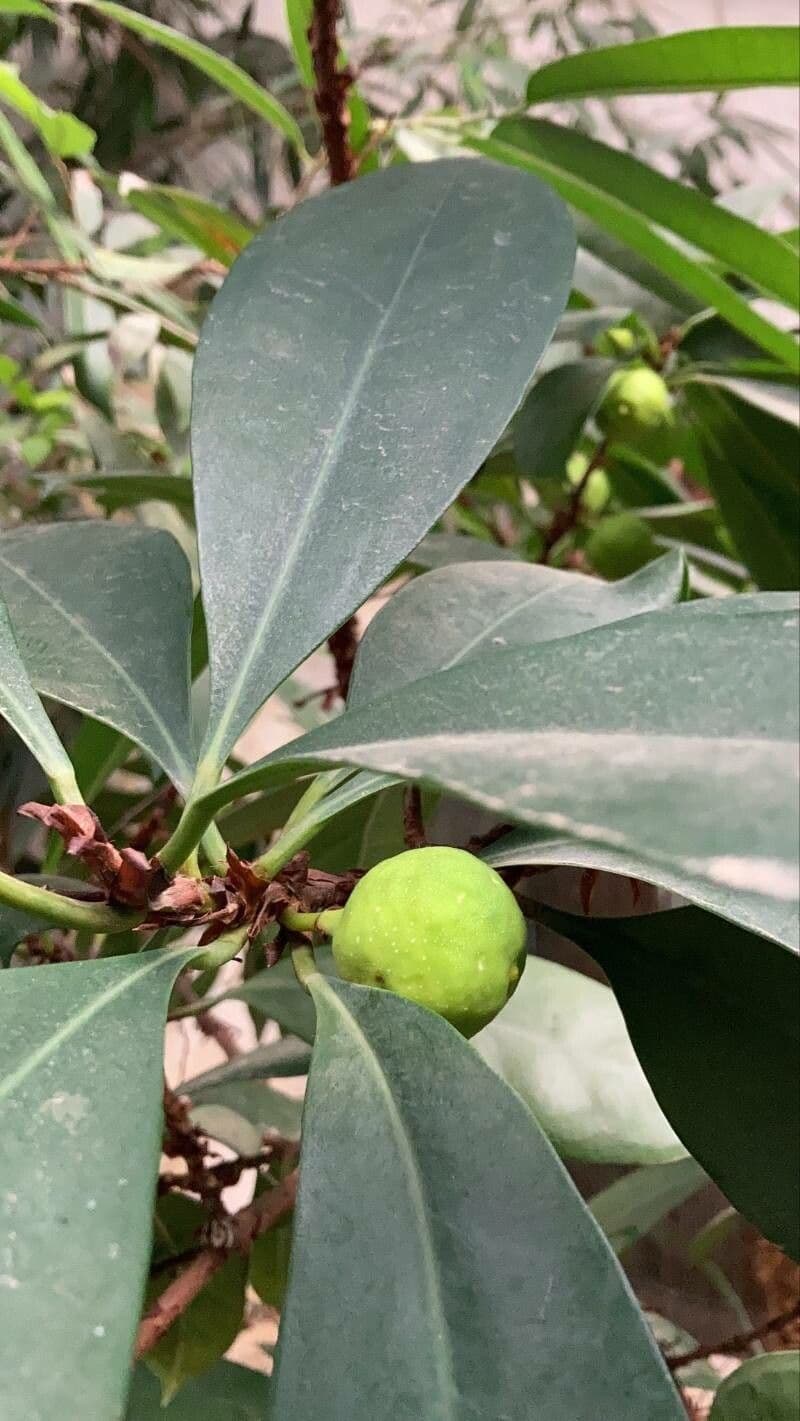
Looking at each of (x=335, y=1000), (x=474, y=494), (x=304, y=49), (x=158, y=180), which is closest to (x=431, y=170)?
(x=304, y=49)

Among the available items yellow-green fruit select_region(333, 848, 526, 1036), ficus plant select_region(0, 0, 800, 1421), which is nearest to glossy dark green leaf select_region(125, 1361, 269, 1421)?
ficus plant select_region(0, 0, 800, 1421)

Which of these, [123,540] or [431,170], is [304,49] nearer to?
[431,170]

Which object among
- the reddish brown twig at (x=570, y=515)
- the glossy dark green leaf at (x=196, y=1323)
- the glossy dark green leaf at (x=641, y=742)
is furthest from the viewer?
the reddish brown twig at (x=570, y=515)

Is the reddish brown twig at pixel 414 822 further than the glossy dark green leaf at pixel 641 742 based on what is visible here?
Yes

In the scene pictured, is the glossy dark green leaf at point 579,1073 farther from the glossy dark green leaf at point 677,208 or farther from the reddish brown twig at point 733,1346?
the glossy dark green leaf at point 677,208

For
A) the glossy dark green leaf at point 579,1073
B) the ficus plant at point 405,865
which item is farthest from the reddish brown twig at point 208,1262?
the glossy dark green leaf at point 579,1073

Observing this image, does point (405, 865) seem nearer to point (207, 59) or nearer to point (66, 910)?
point (66, 910)

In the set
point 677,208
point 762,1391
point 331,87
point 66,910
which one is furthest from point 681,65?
point 762,1391
